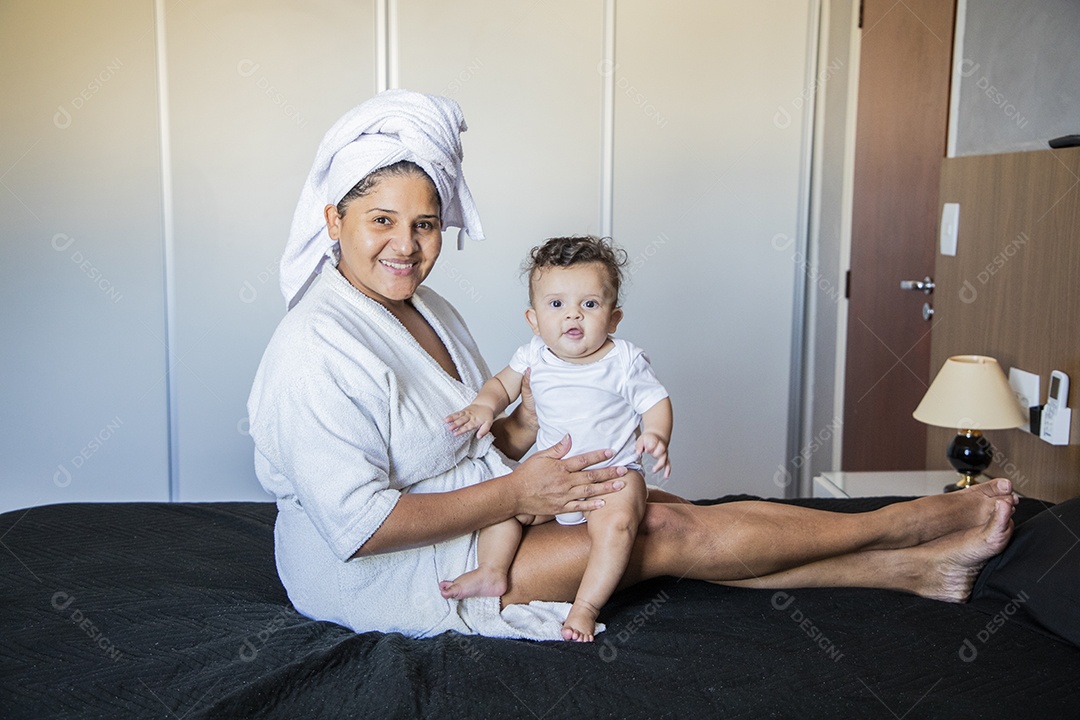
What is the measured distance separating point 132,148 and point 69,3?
48cm

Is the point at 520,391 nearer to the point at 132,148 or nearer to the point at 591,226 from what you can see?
the point at 591,226

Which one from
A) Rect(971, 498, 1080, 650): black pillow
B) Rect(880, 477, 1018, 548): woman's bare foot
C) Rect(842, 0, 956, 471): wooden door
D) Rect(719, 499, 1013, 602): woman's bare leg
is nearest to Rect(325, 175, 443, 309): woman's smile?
Rect(719, 499, 1013, 602): woman's bare leg

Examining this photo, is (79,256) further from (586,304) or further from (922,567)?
(922,567)

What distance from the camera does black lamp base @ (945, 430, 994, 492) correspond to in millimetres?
2469

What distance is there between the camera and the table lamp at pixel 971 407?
235 cm

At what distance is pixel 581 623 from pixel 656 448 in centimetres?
32

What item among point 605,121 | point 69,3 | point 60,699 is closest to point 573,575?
point 60,699

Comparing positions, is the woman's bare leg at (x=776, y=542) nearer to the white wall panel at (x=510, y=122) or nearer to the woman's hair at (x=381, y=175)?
the woman's hair at (x=381, y=175)

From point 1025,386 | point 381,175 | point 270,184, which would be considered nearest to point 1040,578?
point 1025,386

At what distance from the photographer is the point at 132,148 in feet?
11.5

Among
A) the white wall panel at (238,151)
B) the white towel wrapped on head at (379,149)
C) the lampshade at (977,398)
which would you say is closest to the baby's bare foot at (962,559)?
the lampshade at (977,398)

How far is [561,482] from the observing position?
1801 millimetres

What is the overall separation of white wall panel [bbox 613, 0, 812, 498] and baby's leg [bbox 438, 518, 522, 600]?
2.03 meters

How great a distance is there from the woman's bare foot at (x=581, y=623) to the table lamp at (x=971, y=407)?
3.58 ft
